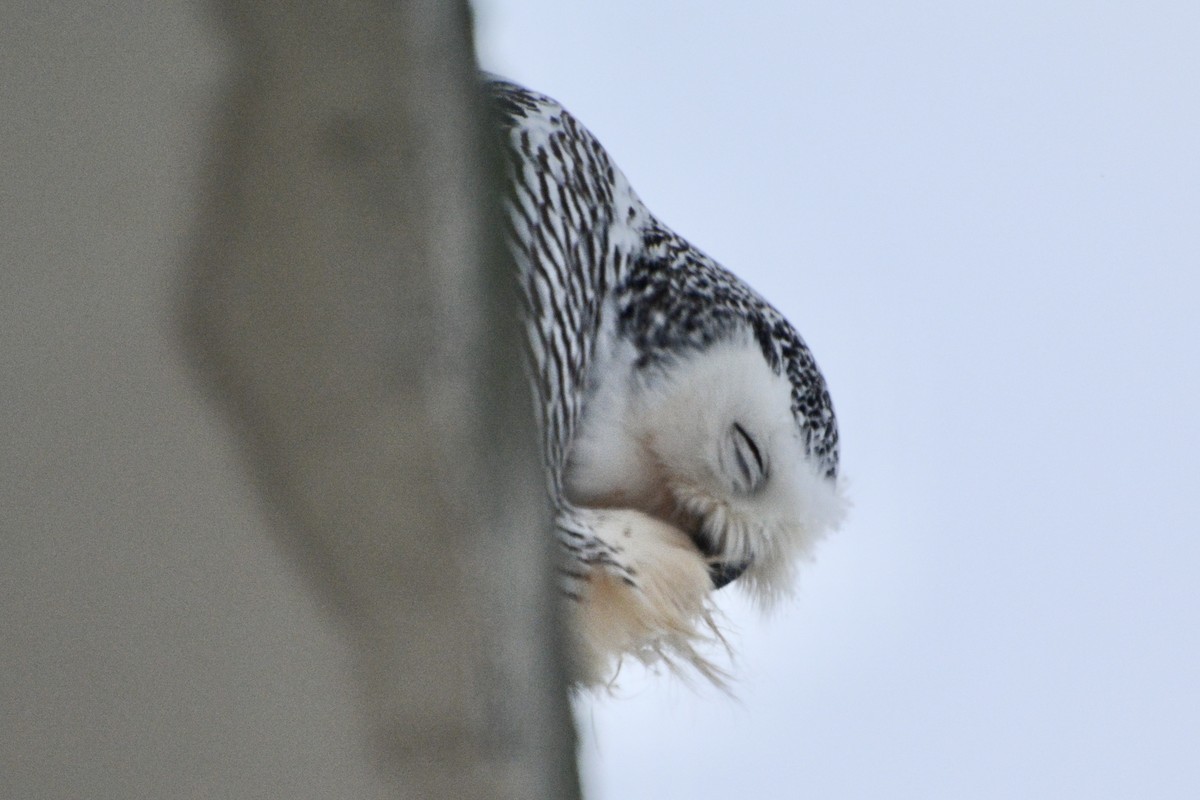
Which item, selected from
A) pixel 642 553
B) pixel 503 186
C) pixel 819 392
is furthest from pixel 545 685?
pixel 819 392

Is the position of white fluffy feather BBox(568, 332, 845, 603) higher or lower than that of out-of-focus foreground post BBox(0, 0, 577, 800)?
lower

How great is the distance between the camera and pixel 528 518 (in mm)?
309

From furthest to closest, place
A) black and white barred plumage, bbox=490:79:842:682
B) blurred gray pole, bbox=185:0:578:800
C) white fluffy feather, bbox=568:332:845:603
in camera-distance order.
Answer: white fluffy feather, bbox=568:332:845:603 < black and white barred plumage, bbox=490:79:842:682 < blurred gray pole, bbox=185:0:578:800

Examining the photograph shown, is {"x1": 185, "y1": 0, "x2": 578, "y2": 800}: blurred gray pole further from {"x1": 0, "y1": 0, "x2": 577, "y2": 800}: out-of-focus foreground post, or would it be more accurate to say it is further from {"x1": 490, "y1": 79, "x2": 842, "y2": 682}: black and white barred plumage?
{"x1": 490, "y1": 79, "x2": 842, "y2": 682}: black and white barred plumage

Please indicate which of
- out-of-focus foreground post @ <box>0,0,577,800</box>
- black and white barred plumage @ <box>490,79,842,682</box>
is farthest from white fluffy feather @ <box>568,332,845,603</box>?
out-of-focus foreground post @ <box>0,0,577,800</box>

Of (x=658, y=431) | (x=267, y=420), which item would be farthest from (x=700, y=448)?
(x=267, y=420)

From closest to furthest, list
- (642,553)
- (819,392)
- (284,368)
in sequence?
(284,368) < (642,553) < (819,392)

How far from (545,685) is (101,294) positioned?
0.15m

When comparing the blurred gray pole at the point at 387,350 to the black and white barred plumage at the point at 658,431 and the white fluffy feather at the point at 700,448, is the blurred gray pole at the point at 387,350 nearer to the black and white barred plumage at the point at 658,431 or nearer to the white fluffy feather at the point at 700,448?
the black and white barred plumage at the point at 658,431

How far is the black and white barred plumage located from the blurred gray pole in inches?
30.6

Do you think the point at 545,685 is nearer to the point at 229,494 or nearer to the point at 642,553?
the point at 229,494

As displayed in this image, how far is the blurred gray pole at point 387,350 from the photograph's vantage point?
28 cm

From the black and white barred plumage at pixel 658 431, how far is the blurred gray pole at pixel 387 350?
0.78m

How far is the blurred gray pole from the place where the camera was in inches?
11.0
